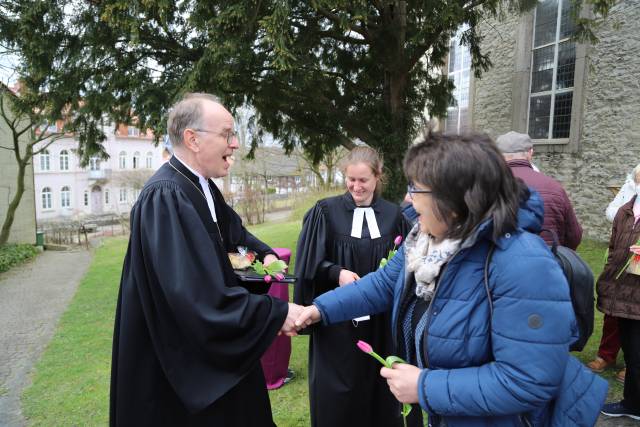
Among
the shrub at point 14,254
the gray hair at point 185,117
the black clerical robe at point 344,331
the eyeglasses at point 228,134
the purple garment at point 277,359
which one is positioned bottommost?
the shrub at point 14,254

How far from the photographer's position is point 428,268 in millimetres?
1586

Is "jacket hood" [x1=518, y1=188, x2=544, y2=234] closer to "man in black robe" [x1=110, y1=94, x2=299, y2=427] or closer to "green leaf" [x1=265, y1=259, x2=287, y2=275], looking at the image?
"man in black robe" [x1=110, y1=94, x2=299, y2=427]

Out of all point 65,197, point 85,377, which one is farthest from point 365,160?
point 65,197

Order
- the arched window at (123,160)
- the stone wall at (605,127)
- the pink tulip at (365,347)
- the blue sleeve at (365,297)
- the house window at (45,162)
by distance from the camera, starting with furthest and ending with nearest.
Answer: the arched window at (123,160) < the house window at (45,162) < the stone wall at (605,127) < the blue sleeve at (365,297) < the pink tulip at (365,347)

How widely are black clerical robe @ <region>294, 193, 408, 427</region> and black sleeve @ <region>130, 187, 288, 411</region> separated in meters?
1.10

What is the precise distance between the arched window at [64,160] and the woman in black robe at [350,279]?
4952 centimetres

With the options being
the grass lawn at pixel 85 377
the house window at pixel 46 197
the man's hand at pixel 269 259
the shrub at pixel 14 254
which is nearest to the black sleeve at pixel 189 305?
the man's hand at pixel 269 259

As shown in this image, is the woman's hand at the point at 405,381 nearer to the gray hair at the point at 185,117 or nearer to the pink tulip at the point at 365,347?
the pink tulip at the point at 365,347

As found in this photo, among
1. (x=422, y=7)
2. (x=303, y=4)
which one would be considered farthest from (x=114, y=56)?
(x=422, y=7)

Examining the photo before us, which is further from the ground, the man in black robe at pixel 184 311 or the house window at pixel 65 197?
the man in black robe at pixel 184 311

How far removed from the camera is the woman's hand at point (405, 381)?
1580 mm

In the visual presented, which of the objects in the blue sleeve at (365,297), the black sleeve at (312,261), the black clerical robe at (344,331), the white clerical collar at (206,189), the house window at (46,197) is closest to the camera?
the blue sleeve at (365,297)

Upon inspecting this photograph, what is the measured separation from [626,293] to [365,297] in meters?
2.74

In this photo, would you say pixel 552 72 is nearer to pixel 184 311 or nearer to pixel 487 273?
pixel 487 273
